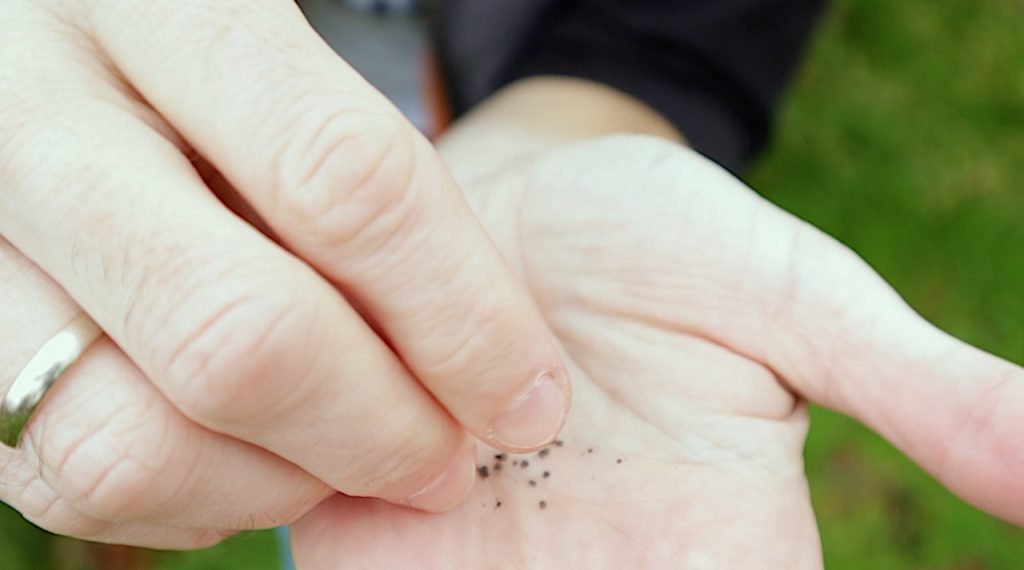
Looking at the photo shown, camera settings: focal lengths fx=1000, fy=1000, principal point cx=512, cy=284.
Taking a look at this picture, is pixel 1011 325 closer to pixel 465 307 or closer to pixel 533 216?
pixel 533 216

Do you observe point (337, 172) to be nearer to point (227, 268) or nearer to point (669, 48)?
point (227, 268)

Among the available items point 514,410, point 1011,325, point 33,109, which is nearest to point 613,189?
point 514,410

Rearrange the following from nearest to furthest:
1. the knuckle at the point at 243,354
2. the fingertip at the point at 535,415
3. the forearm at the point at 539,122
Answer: the knuckle at the point at 243,354
the fingertip at the point at 535,415
the forearm at the point at 539,122

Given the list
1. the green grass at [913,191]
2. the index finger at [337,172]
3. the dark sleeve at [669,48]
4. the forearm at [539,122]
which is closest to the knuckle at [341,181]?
the index finger at [337,172]

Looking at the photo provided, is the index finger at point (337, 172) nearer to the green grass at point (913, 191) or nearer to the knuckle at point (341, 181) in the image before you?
the knuckle at point (341, 181)

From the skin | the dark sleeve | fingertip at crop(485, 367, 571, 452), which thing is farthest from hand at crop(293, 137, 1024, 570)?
the dark sleeve

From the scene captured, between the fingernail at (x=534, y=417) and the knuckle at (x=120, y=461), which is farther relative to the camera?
the fingernail at (x=534, y=417)

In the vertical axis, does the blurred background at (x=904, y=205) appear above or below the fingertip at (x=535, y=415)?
below

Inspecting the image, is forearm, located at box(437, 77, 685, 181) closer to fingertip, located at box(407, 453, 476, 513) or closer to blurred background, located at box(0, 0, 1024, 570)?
fingertip, located at box(407, 453, 476, 513)
